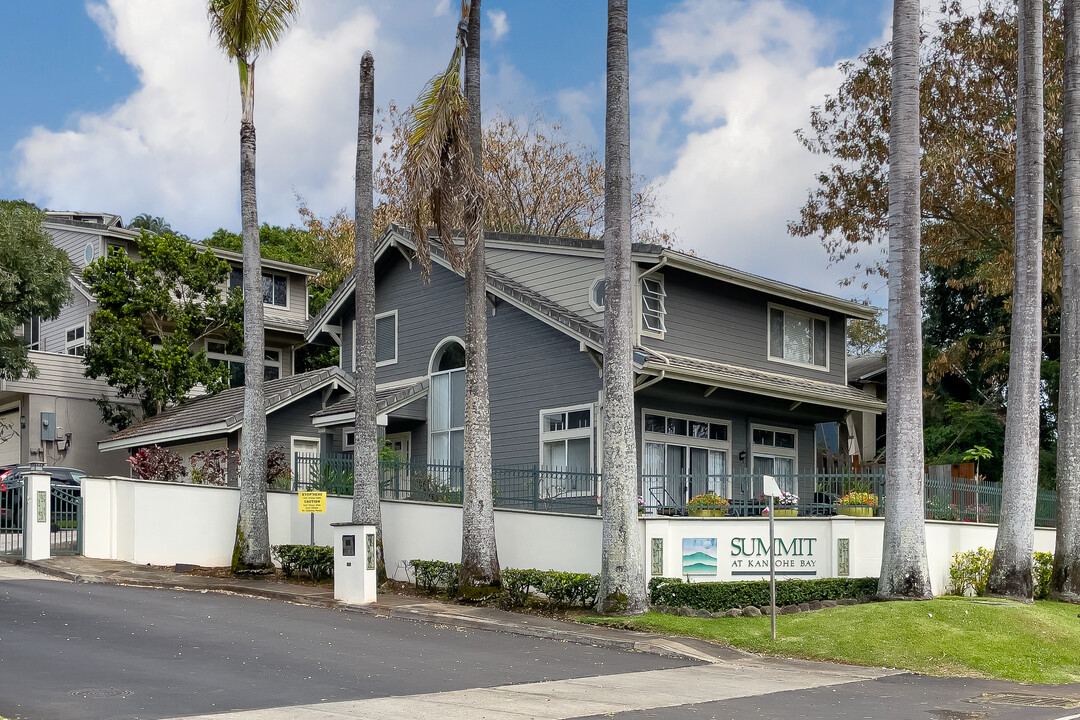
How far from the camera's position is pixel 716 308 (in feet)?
90.3

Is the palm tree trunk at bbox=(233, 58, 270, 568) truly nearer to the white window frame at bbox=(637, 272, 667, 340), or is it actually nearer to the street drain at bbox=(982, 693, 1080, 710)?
the white window frame at bbox=(637, 272, 667, 340)

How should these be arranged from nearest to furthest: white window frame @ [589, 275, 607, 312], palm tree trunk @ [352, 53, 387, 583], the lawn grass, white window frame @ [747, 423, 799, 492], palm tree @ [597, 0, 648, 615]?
the lawn grass, palm tree @ [597, 0, 648, 615], palm tree trunk @ [352, 53, 387, 583], white window frame @ [589, 275, 607, 312], white window frame @ [747, 423, 799, 492]

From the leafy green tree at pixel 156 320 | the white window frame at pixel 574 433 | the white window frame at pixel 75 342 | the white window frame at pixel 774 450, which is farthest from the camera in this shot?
the white window frame at pixel 75 342

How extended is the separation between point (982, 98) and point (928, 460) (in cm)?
1252

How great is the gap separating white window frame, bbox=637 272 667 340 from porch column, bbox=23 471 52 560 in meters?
12.7

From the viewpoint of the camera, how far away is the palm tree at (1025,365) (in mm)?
21516

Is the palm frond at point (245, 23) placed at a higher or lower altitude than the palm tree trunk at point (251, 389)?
higher

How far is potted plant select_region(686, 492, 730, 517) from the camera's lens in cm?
2017

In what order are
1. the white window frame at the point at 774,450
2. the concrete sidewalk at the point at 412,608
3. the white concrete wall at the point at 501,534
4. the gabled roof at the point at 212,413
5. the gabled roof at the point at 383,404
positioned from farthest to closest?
1. the gabled roof at the point at 212,413
2. the white window frame at the point at 774,450
3. the gabled roof at the point at 383,404
4. the white concrete wall at the point at 501,534
5. the concrete sidewalk at the point at 412,608

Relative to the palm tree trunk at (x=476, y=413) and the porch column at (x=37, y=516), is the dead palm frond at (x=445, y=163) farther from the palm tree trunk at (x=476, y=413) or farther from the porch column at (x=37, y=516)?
the porch column at (x=37, y=516)

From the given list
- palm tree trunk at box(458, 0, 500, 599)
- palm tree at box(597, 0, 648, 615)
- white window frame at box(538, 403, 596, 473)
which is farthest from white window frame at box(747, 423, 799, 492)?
palm tree at box(597, 0, 648, 615)

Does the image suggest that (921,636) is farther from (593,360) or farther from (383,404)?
(383,404)

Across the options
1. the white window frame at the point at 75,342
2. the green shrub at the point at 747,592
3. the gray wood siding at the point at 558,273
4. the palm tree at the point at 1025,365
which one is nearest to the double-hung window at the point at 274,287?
the white window frame at the point at 75,342

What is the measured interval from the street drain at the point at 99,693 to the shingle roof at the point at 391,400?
15.6 m
